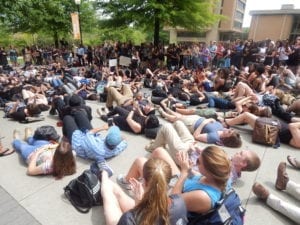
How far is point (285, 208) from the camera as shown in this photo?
270cm

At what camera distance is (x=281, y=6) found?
37781 millimetres

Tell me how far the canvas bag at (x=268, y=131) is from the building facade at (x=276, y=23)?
125ft

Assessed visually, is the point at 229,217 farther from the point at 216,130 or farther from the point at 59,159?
the point at 216,130

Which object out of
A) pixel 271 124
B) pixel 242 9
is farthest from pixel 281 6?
pixel 271 124

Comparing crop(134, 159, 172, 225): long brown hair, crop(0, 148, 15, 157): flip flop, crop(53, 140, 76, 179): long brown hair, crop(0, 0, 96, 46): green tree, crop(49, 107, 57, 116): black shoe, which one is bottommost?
crop(49, 107, 57, 116): black shoe

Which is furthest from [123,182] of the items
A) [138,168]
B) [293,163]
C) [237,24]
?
[237,24]

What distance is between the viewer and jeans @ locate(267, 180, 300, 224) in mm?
2617

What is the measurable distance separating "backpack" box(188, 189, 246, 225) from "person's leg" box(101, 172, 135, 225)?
0.67m

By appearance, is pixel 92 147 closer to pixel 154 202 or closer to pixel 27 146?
pixel 27 146

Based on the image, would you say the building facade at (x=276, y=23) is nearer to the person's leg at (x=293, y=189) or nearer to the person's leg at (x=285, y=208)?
the person's leg at (x=293, y=189)

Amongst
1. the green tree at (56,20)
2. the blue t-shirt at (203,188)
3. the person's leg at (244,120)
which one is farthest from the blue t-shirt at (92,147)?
the green tree at (56,20)

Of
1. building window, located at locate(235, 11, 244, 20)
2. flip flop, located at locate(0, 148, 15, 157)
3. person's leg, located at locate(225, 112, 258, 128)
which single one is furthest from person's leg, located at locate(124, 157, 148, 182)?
building window, located at locate(235, 11, 244, 20)

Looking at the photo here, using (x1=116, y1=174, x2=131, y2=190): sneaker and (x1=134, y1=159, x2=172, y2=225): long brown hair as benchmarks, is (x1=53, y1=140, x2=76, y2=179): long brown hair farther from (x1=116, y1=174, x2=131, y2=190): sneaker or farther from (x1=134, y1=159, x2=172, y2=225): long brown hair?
(x1=134, y1=159, x2=172, y2=225): long brown hair

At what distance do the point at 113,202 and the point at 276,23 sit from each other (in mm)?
41875
